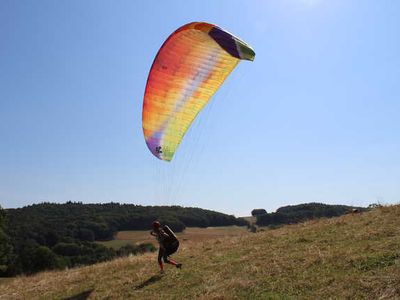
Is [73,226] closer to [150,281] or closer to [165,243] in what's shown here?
[165,243]

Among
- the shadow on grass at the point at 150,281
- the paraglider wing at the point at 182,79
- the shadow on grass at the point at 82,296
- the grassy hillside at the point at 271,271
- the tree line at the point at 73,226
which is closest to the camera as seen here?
the grassy hillside at the point at 271,271

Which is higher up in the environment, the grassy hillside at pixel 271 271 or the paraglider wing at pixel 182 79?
the paraglider wing at pixel 182 79

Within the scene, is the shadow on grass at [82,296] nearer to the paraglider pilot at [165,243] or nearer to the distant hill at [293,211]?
the paraglider pilot at [165,243]

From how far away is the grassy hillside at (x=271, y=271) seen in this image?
32.2ft

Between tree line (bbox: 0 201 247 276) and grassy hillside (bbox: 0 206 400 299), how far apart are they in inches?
1066

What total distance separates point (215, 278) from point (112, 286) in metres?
3.91

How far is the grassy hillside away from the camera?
9805 millimetres

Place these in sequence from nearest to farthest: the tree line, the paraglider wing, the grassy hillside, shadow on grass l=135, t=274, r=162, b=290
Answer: the grassy hillside, shadow on grass l=135, t=274, r=162, b=290, the paraglider wing, the tree line

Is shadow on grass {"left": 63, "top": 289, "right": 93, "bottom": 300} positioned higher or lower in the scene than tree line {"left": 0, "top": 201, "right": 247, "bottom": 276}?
lower

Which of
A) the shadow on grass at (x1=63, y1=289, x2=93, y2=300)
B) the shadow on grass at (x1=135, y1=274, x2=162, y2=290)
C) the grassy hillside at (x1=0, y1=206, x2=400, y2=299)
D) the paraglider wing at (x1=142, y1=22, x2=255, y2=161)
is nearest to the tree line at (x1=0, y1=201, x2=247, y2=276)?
the grassy hillside at (x1=0, y1=206, x2=400, y2=299)

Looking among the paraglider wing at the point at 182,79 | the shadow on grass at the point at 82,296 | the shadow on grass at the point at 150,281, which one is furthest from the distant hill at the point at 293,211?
the shadow on grass at the point at 82,296

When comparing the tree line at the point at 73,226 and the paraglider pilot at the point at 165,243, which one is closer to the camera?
the paraglider pilot at the point at 165,243

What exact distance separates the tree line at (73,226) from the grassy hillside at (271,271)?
2706 cm

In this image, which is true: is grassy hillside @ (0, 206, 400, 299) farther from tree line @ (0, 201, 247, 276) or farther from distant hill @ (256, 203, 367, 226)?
tree line @ (0, 201, 247, 276)
